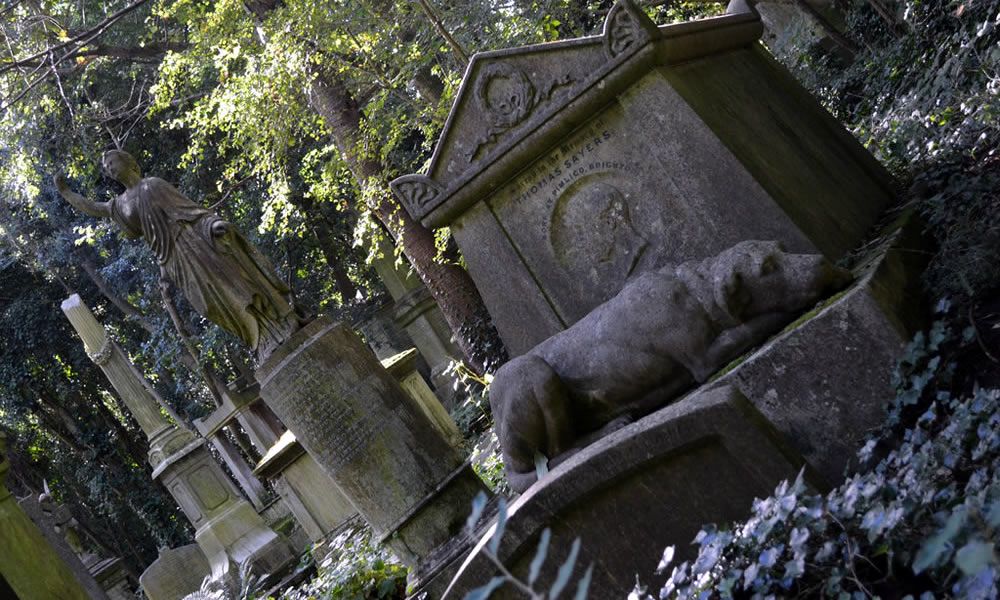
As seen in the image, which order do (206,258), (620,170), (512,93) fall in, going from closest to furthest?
(620,170) → (512,93) → (206,258)

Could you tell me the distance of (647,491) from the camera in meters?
4.44

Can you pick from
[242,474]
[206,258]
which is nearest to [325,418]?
[206,258]

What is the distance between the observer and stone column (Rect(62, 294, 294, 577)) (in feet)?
52.6

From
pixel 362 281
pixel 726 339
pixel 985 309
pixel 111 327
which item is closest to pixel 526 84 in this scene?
pixel 726 339

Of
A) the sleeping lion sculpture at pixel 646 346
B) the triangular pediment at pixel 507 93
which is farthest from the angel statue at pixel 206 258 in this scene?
the sleeping lion sculpture at pixel 646 346

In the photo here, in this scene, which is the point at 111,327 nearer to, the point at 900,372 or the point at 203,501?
the point at 203,501

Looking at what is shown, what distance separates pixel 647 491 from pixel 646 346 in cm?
130

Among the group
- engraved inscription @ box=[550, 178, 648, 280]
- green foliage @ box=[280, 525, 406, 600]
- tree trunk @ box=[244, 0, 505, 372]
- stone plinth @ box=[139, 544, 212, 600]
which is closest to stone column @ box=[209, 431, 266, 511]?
stone plinth @ box=[139, 544, 212, 600]

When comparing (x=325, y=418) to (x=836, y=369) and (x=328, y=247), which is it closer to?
(x=836, y=369)

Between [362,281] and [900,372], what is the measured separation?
2293 centimetres

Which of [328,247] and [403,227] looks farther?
[328,247]

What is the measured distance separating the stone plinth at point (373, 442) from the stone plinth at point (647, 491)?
3031mm

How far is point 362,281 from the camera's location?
88.6 feet

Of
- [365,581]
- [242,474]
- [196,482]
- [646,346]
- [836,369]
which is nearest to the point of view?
[836,369]
